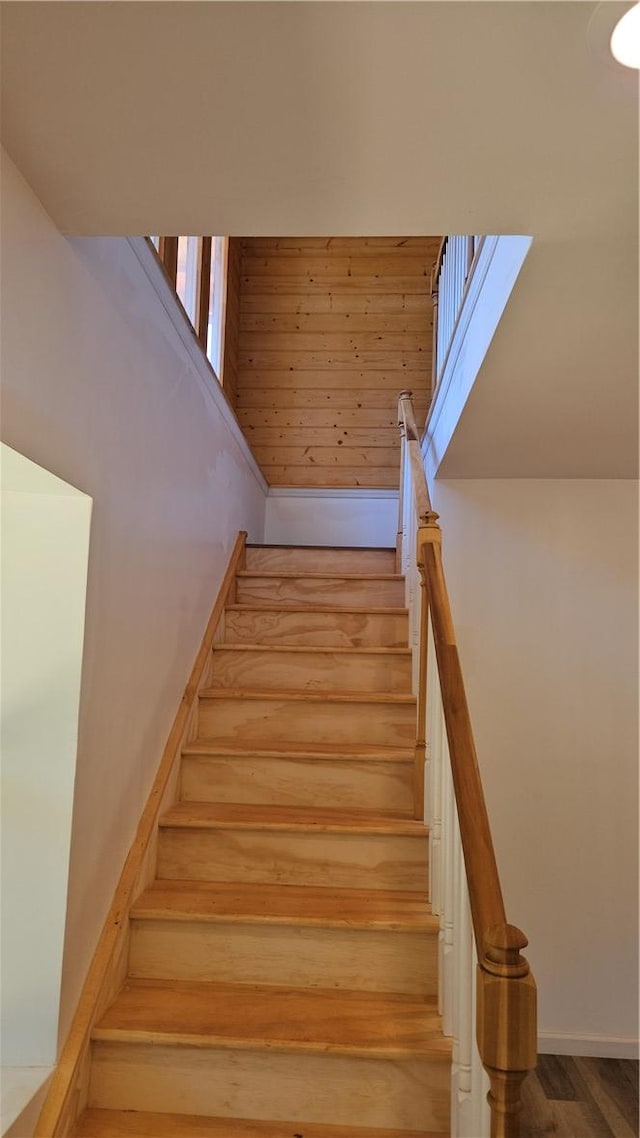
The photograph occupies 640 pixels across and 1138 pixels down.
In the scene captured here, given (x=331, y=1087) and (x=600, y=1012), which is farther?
(x=600, y=1012)

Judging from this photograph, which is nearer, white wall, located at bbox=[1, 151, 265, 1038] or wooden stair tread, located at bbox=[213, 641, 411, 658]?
white wall, located at bbox=[1, 151, 265, 1038]

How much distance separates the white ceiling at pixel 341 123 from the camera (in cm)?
95

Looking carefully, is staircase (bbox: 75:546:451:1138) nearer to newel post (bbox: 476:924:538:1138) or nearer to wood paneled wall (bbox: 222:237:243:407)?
newel post (bbox: 476:924:538:1138)

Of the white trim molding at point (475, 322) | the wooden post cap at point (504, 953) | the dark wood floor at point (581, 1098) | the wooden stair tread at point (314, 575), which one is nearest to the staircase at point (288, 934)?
the wooden stair tread at point (314, 575)

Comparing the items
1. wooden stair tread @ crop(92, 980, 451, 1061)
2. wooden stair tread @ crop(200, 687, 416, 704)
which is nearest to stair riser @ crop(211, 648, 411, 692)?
wooden stair tread @ crop(200, 687, 416, 704)

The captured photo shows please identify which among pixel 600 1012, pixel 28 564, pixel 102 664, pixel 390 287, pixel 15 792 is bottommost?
pixel 600 1012

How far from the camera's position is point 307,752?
2.38m

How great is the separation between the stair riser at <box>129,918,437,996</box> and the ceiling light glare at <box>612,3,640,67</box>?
1.87 m

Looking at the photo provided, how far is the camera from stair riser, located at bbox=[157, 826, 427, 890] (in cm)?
210

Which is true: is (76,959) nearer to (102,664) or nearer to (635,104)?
(102,664)

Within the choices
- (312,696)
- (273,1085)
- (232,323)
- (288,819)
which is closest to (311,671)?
(312,696)

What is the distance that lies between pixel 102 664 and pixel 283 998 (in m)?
0.97

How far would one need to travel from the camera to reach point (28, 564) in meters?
1.58

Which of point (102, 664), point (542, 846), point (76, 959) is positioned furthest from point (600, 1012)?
point (102, 664)
